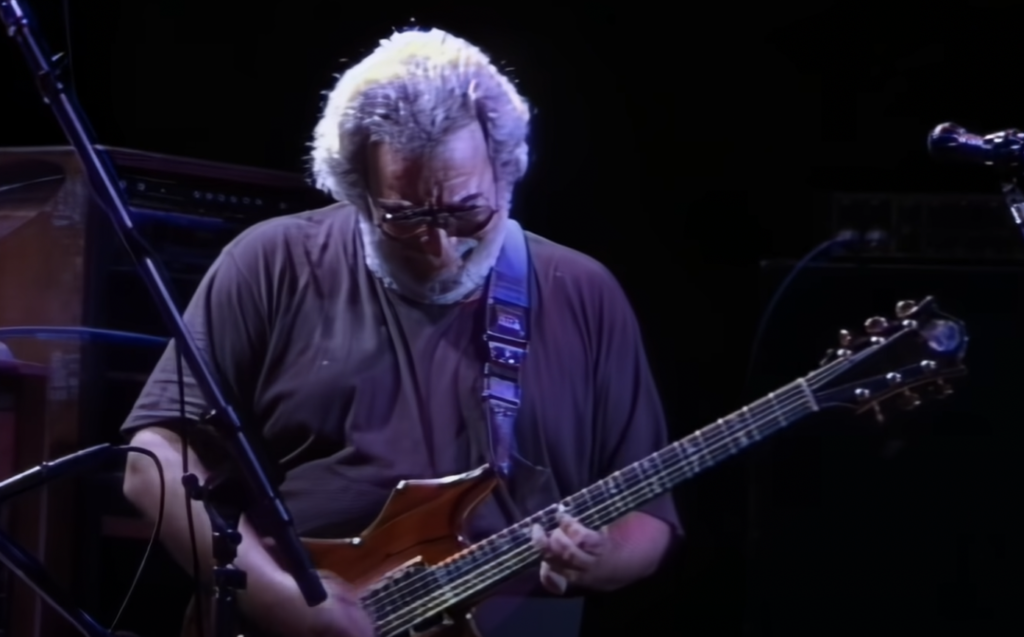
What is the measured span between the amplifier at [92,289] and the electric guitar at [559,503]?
1.45ft

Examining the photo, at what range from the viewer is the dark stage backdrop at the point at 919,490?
7.72 ft

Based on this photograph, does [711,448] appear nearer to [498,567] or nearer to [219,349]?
[498,567]

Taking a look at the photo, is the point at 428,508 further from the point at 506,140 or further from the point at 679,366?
the point at 506,140

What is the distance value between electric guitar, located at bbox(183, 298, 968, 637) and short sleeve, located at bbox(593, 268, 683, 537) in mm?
45

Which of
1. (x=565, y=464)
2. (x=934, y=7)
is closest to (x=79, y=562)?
(x=565, y=464)

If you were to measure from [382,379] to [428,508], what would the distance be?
0.25 meters

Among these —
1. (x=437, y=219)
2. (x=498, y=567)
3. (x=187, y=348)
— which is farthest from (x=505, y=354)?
(x=187, y=348)

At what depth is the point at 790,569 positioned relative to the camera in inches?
93.8

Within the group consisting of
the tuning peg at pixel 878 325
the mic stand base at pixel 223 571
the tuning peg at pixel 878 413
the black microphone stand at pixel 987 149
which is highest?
the black microphone stand at pixel 987 149

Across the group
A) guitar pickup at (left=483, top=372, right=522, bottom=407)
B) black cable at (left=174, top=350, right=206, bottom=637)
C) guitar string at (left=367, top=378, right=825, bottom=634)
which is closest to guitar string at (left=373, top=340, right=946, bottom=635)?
guitar string at (left=367, top=378, right=825, bottom=634)

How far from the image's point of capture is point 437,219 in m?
2.37

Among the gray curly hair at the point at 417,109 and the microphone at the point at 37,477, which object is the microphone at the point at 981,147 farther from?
the microphone at the point at 37,477

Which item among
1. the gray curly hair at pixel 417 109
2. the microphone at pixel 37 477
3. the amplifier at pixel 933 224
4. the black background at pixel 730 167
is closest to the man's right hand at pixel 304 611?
the black background at pixel 730 167

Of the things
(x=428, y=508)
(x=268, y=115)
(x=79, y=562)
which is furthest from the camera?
(x=268, y=115)
